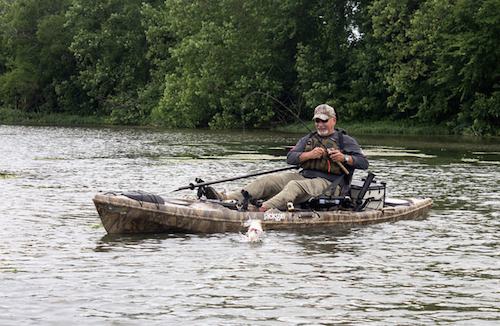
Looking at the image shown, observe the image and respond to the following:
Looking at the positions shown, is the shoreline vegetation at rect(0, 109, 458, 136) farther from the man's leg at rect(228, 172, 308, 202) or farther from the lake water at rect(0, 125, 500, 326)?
the man's leg at rect(228, 172, 308, 202)

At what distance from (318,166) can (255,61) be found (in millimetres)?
33207

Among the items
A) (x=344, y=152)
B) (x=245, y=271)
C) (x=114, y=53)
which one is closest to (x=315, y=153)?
(x=344, y=152)

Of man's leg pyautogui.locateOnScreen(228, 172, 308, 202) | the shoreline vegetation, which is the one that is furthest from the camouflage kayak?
the shoreline vegetation

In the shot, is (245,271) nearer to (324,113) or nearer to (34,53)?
(324,113)

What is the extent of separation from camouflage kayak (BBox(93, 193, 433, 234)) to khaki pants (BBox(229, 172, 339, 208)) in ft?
0.67

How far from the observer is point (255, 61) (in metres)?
42.1

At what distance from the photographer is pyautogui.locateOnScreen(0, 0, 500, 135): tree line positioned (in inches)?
1286

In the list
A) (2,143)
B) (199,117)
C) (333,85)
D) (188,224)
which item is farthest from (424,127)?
(188,224)

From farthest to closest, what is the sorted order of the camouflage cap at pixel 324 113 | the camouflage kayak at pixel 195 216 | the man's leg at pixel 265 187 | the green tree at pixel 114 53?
the green tree at pixel 114 53, the man's leg at pixel 265 187, the camouflage cap at pixel 324 113, the camouflage kayak at pixel 195 216

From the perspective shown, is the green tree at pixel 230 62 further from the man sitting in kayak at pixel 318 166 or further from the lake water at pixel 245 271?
the man sitting in kayak at pixel 318 166

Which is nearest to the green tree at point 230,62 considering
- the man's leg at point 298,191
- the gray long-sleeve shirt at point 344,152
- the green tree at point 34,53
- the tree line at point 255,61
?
the tree line at point 255,61

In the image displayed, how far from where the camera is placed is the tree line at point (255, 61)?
107 feet

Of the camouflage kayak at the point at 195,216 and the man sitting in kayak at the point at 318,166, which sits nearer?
the camouflage kayak at the point at 195,216

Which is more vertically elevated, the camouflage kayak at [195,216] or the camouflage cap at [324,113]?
the camouflage cap at [324,113]
